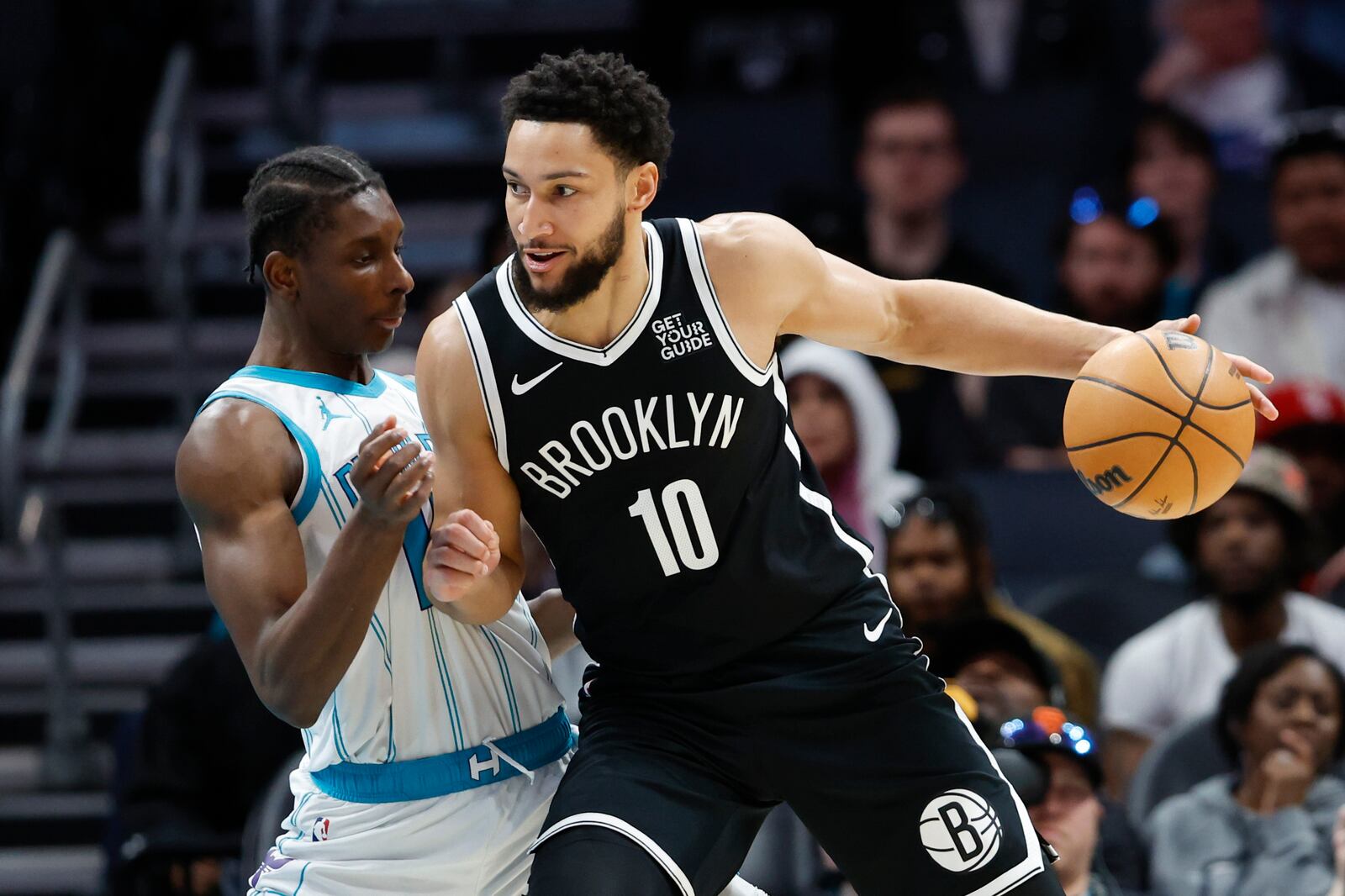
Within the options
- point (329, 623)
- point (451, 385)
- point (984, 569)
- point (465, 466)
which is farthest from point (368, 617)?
point (984, 569)

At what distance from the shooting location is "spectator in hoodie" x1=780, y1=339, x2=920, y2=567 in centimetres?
673

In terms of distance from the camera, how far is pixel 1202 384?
357 centimetres

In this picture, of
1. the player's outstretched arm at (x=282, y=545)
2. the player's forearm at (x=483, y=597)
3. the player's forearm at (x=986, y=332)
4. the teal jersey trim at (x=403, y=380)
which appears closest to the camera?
the player's outstretched arm at (x=282, y=545)

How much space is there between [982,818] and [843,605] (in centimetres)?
50

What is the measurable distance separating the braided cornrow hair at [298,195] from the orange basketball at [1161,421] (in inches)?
59.4

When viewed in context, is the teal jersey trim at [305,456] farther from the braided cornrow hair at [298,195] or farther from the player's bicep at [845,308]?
the player's bicep at [845,308]

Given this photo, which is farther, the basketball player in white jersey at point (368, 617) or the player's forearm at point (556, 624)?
the player's forearm at point (556, 624)

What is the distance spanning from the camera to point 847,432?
6.77 meters

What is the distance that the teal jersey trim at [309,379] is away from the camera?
3514 mm

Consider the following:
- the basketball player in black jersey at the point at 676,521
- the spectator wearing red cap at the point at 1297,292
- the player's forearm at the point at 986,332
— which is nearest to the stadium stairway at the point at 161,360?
the spectator wearing red cap at the point at 1297,292

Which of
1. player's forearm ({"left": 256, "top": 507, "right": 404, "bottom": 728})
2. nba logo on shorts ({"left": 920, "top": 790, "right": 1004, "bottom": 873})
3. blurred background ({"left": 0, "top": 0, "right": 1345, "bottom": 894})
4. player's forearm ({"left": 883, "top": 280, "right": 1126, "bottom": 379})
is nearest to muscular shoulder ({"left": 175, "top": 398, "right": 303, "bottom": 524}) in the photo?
player's forearm ({"left": 256, "top": 507, "right": 404, "bottom": 728})

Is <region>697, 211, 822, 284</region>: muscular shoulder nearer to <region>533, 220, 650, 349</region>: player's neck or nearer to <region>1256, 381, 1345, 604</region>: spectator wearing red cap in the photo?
<region>533, 220, 650, 349</region>: player's neck

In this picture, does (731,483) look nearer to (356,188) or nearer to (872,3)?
(356,188)

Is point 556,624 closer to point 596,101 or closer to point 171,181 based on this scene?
point 596,101
